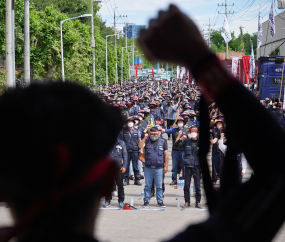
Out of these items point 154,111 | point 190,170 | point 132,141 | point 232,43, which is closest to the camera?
point 190,170

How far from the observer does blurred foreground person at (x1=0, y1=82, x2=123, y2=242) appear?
1.04 metres

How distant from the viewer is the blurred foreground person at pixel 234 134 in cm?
99

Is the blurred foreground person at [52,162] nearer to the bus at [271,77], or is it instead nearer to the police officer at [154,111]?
the police officer at [154,111]

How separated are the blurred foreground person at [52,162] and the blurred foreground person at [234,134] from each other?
8.3 inches

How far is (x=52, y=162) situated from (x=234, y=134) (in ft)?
1.28

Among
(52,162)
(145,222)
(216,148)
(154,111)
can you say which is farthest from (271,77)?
(52,162)

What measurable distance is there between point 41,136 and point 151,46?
1.00 feet

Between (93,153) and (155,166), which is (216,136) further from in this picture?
(93,153)

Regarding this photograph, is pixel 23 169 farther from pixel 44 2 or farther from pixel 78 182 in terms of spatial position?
pixel 44 2

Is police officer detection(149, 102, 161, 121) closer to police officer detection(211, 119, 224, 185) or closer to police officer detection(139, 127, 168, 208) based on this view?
police officer detection(211, 119, 224, 185)

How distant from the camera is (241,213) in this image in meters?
1.00

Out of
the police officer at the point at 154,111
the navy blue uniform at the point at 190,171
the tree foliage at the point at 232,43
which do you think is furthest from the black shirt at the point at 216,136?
the tree foliage at the point at 232,43

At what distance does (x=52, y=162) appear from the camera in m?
1.03

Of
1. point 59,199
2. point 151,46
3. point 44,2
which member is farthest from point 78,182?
point 44,2
